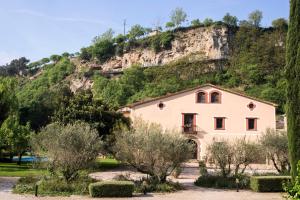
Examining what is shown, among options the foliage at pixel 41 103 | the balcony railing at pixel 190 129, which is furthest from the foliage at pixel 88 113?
the balcony railing at pixel 190 129

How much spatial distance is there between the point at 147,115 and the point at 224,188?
2042cm

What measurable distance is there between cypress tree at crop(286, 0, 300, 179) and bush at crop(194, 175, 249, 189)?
610cm

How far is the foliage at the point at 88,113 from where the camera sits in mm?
34750

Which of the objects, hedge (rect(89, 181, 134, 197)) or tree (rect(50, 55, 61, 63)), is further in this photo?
tree (rect(50, 55, 61, 63))

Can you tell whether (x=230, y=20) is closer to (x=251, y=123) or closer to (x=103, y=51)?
(x=103, y=51)

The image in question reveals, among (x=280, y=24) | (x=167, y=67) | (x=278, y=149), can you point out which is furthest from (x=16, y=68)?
(x=278, y=149)

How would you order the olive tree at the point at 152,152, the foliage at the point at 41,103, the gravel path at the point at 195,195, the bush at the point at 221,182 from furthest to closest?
the foliage at the point at 41,103 → the bush at the point at 221,182 → the olive tree at the point at 152,152 → the gravel path at the point at 195,195

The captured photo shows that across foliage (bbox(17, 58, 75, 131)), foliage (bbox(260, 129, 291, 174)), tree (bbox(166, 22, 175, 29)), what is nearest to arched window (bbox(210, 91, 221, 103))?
foliage (bbox(260, 129, 291, 174))

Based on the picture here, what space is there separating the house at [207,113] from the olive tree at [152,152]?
64.1 feet

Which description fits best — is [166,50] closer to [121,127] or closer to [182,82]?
[182,82]

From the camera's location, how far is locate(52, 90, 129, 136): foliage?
1368 inches

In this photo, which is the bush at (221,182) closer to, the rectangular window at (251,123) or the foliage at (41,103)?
the foliage at (41,103)

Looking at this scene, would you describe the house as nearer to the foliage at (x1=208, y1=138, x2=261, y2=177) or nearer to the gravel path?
the foliage at (x1=208, y1=138, x2=261, y2=177)

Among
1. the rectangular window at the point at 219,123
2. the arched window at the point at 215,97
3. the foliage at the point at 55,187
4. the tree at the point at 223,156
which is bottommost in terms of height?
the foliage at the point at 55,187
